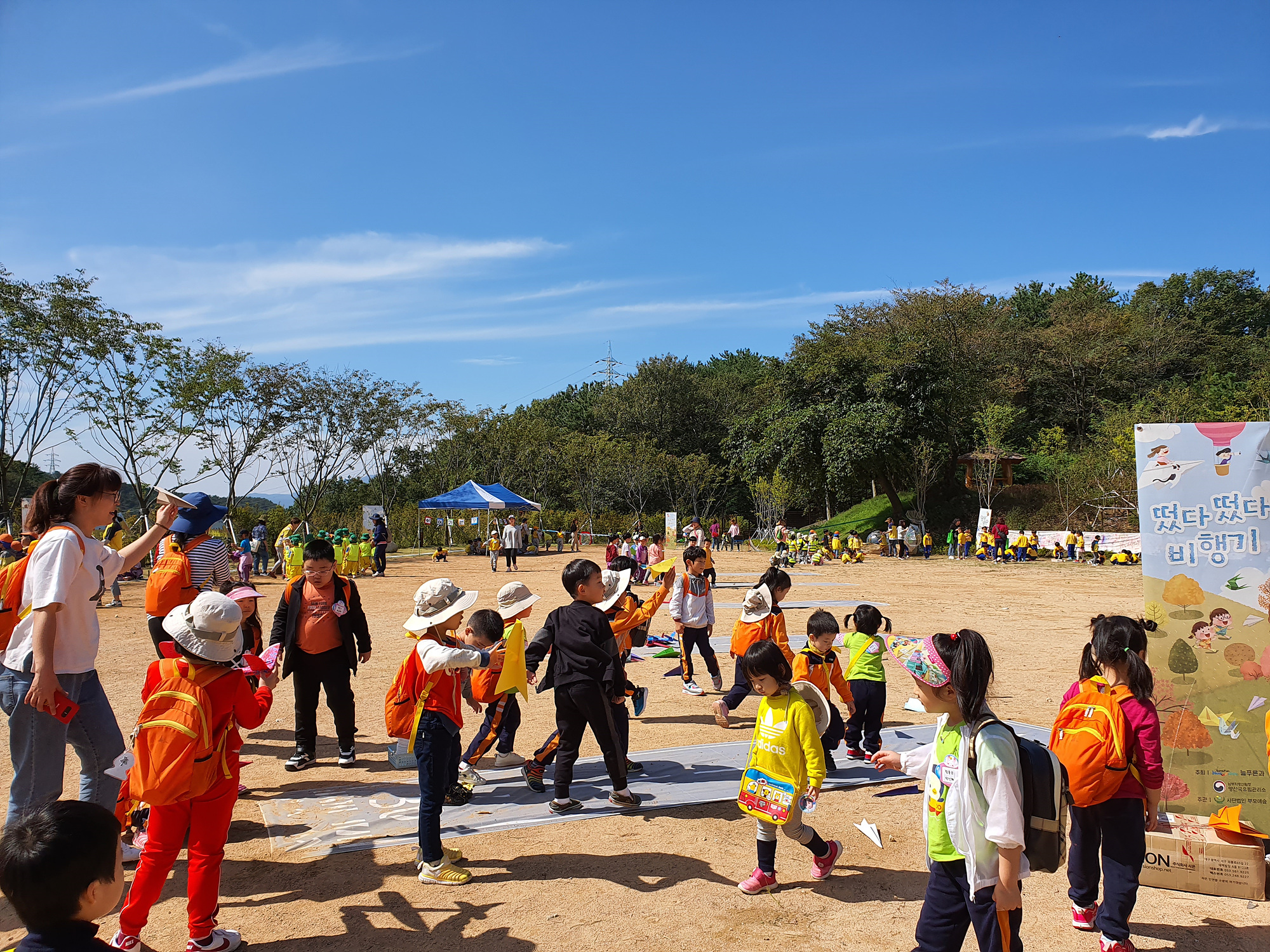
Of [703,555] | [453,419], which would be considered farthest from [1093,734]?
[453,419]

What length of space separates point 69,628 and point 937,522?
3589 cm

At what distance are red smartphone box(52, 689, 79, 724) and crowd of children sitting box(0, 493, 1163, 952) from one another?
1.34 feet

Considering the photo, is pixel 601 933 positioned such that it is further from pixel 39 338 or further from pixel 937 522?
pixel 937 522

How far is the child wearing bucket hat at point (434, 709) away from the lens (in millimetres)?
3996

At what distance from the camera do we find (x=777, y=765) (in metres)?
3.80

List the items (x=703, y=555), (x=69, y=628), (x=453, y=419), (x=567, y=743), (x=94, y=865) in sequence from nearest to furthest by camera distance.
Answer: (x=94, y=865) → (x=69, y=628) → (x=567, y=743) → (x=703, y=555) → (x=453, y=419)

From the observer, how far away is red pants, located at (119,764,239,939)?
10.2 ft

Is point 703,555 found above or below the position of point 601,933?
above

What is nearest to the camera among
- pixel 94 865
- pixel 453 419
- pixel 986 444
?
pixel 94 865

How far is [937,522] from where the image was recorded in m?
35.7

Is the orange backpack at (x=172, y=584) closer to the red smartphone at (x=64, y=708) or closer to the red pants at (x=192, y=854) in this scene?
the red smartphone at (x=64, y=708)

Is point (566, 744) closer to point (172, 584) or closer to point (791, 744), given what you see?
point (791, 744)

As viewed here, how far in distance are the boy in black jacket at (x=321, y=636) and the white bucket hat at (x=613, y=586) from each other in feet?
5.43

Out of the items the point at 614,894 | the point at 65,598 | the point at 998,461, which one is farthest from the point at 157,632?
the point at 998,461
